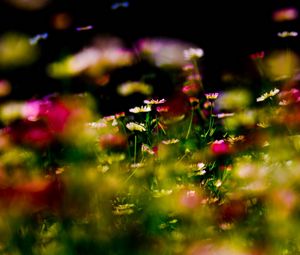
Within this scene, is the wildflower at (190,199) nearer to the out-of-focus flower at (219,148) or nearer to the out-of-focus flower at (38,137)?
the out-of-focus flower at (219,148)

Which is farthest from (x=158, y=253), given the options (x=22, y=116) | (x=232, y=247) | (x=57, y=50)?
(x=57, y=50)

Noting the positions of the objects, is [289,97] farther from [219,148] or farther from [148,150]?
[148,150]

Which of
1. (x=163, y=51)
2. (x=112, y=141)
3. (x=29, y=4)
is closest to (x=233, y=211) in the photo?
(x=112, y=141)

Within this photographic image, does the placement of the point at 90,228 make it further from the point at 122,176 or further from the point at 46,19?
the point at 46,19

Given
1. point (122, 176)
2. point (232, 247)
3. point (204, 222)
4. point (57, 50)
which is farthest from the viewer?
point (57, 50)

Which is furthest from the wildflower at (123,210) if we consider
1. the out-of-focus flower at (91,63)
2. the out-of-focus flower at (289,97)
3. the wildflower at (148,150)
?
the out-of-focus flower at (289,97)
